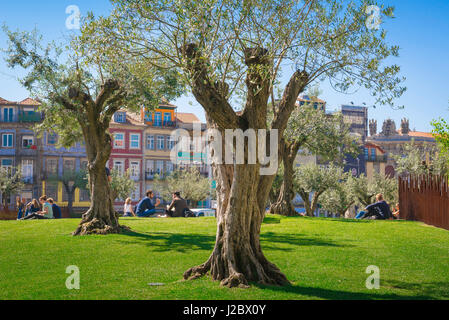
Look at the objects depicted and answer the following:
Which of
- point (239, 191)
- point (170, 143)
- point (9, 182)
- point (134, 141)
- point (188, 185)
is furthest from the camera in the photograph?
point (170, 143)

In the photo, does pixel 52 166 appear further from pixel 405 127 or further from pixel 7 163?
pixel 405 127

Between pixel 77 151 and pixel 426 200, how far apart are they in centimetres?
4953

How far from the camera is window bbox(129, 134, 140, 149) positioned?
2579 inches

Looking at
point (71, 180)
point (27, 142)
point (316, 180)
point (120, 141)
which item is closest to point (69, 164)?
point (71, 180)

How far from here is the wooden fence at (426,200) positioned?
2065cm

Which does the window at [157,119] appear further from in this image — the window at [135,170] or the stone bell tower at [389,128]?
the stone bell tower at [389,128]

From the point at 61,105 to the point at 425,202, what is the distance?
1648cm

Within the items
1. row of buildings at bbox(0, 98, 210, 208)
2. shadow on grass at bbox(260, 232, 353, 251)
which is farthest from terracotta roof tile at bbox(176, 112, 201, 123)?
shadow on grass at bbox(260, 232, 353, 251)

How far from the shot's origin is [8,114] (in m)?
60.9

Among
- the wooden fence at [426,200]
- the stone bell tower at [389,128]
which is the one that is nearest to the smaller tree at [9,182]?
the wooden fence at [426,200]

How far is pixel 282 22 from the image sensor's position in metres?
10.9
